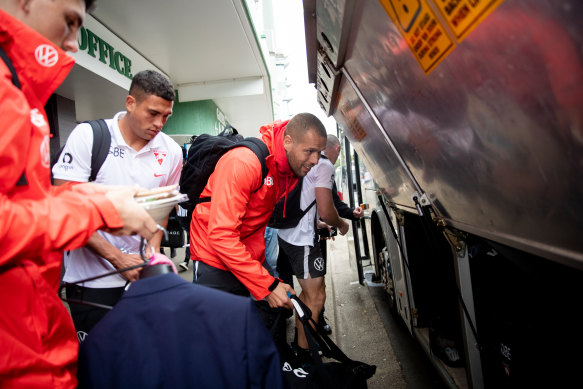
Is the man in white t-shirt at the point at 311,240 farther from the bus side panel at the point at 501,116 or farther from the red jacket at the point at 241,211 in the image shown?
the bus side panel at the point at 501,116

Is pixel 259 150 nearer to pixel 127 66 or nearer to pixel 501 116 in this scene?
pixel 501 116

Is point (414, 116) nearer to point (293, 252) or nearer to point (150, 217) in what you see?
point (150, 217)

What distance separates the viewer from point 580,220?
0.78 m

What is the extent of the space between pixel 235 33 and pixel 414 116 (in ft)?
15.4

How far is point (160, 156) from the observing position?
204 cm

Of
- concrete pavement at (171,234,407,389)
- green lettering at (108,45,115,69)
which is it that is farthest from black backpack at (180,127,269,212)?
green lettering at (108,45,115,69)

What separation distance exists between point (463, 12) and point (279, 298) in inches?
60.1

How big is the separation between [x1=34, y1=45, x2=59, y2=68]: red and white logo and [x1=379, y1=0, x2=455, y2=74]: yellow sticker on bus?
1023mm

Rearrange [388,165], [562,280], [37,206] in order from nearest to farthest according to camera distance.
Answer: [37,206] → [562,280] → [388,165]

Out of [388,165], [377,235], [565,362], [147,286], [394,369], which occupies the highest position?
[388,165]

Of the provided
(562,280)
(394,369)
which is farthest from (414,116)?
(394,369)

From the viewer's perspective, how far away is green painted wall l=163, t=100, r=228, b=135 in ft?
25.6

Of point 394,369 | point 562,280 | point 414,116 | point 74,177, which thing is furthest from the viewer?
point 394,369

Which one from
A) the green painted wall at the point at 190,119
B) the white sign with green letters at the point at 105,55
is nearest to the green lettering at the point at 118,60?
the white sign with green letters at the point at 105,55
